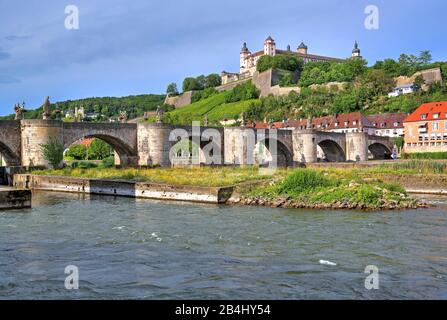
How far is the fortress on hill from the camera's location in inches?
6801

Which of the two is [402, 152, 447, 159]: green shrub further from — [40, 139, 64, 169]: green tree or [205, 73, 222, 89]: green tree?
[205, 73, 222, 89]: green tree

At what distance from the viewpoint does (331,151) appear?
80875 millimetres

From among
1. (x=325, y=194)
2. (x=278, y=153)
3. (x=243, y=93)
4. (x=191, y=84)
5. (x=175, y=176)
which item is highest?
(x=191, y=84)

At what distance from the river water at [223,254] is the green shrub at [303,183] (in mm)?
4407

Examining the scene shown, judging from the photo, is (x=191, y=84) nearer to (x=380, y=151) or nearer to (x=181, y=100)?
(x=181, y=100)

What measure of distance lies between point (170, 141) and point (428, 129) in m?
45.1

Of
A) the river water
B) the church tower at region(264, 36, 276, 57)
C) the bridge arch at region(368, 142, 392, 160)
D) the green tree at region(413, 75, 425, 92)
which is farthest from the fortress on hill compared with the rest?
the river water

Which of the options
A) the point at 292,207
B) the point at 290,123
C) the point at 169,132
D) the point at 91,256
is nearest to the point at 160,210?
the point at 292,207

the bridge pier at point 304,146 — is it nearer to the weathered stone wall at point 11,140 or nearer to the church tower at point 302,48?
the weathered stone wall at point 11,140

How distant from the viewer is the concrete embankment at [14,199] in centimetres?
2439

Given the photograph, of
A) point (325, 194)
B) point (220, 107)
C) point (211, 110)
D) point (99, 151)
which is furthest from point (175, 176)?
point (211, 110)

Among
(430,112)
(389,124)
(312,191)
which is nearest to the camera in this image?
(312,191)

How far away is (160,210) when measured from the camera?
92.0ft
